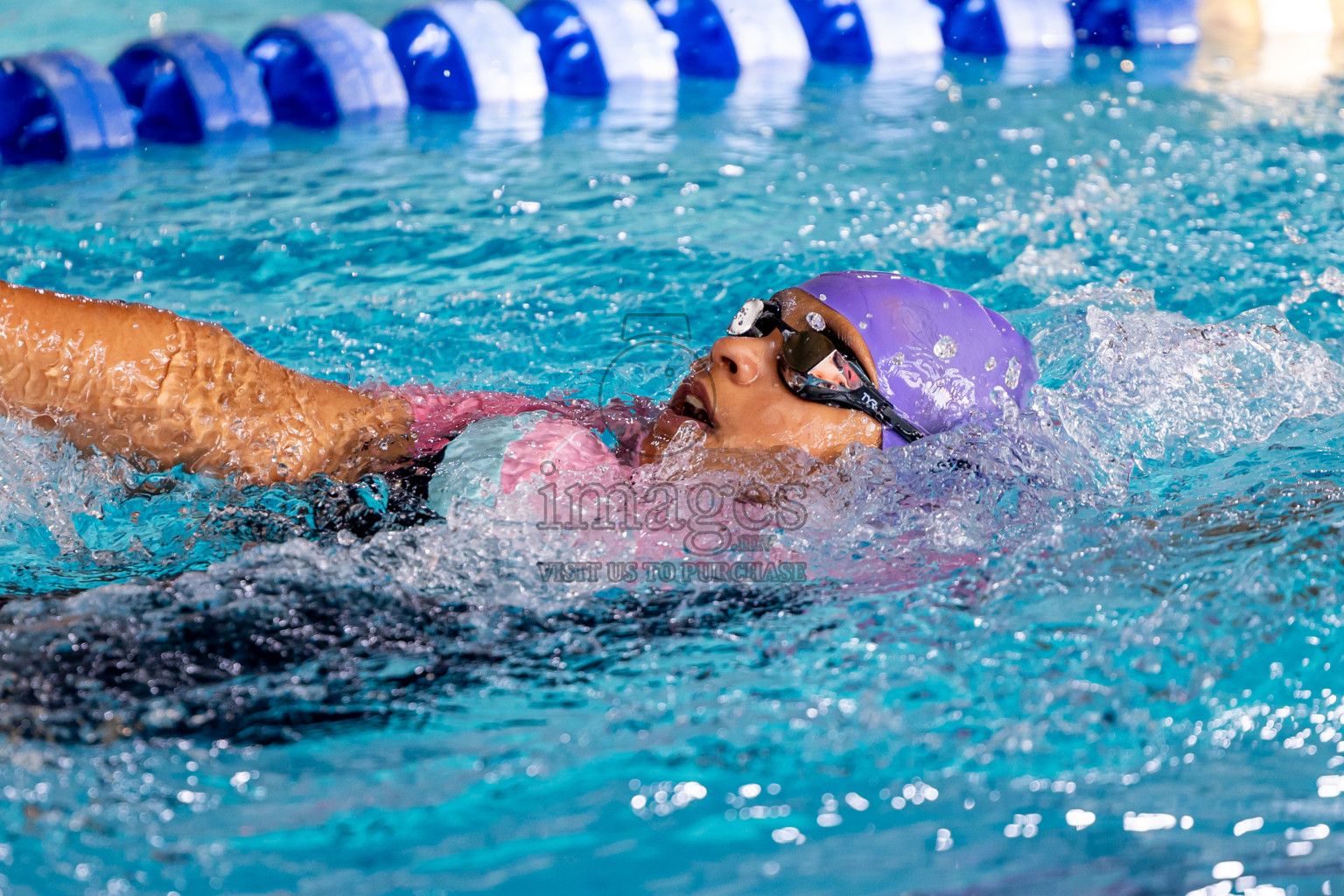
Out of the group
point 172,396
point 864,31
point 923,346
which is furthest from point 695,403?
point 864,31

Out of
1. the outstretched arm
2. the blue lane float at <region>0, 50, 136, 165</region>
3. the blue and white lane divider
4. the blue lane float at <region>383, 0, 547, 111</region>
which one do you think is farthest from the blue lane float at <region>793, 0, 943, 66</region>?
the outstretched arm

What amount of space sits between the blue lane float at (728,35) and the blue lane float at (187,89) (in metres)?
2.24

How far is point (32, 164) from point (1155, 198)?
4588 mm

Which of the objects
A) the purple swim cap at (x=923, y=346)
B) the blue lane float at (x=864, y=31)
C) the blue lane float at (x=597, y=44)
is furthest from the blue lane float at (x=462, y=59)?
the purple swim cap at (x=923, y=346)

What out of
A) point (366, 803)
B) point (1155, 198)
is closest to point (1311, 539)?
point (366, 803)

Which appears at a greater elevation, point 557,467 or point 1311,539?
point 557,467

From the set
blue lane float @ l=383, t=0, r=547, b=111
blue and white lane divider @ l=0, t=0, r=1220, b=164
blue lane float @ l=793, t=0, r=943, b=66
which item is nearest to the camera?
blue and white lane divider @ l=0, t=0, r=1220, b=164

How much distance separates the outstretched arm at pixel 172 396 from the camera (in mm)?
2072

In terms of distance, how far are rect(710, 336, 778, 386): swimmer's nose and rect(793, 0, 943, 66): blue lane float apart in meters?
4.93

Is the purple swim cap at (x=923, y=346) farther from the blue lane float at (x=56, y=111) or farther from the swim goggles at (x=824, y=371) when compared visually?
the blue lane float at (x=56, y=111)

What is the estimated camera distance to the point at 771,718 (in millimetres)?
1882

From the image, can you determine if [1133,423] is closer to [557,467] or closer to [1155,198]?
[557,467]

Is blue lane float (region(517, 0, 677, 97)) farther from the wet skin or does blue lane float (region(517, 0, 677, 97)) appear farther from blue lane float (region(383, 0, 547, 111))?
the wet skin

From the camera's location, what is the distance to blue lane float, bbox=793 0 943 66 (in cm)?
680
